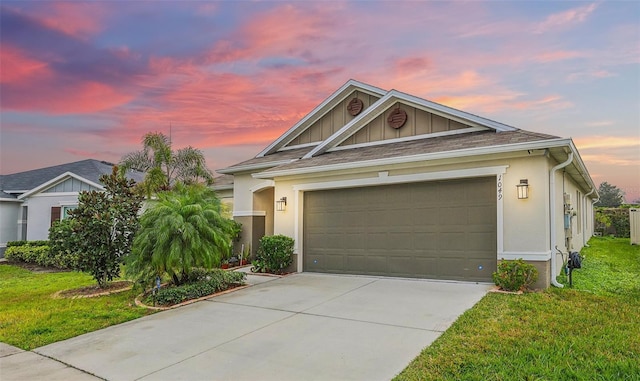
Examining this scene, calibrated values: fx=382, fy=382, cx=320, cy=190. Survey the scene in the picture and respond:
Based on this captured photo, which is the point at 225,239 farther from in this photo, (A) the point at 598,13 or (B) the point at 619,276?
(A) the point at 598,13

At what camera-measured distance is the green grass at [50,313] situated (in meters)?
5.48

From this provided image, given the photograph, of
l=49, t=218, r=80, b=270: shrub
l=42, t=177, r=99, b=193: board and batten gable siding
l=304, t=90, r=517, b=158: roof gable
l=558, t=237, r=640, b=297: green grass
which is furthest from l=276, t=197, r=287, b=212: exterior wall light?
l=42, t=177, r=99, b=193: board and batten gable siding

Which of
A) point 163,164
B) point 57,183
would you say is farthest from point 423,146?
point 57,183

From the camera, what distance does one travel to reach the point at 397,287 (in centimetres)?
806

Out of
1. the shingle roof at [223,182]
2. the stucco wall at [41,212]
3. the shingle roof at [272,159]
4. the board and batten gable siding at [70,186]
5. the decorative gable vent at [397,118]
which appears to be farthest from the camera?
the stucco wall at [41,212]

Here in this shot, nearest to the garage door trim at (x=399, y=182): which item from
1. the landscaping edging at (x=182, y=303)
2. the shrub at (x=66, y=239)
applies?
the landscaping edging at (x=182, y=303)

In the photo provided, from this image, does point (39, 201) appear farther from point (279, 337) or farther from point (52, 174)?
point (279, 337)

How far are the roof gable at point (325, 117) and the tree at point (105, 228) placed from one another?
6.33 metres

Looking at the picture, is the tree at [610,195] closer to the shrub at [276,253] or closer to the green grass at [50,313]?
the shrub at [276,253]

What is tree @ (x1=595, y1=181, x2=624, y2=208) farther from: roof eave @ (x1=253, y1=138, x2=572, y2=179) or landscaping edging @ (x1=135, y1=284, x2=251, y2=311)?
landscaping edging @ (x1=135, y1=284, x2=251, y2=311)

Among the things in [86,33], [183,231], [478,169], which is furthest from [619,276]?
[86,33]

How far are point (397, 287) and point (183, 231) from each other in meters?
A: 4.53

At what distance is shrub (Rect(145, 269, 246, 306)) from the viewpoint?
287 inches

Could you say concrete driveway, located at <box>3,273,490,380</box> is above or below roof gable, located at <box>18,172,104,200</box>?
below
